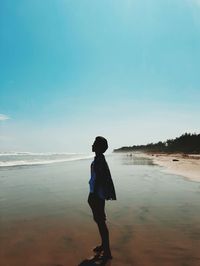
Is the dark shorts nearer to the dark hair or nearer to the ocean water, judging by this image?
the dark hair

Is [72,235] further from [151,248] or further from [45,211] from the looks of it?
[45,211]

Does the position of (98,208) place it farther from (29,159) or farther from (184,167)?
(29,159)

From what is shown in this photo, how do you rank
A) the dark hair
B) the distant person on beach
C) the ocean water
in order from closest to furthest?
1. the distant person on beach
2. the dark hair
3. the ocean water

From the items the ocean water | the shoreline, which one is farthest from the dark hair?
the ocean water

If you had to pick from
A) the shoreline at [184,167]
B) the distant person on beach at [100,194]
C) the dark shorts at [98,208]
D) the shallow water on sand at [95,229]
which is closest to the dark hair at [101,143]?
the distant person on beach at [100,194]

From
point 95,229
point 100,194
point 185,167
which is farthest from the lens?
point 185,167

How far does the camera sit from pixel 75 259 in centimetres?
592

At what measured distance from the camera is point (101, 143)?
6.47m

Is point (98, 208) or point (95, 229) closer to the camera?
point (98, 208)

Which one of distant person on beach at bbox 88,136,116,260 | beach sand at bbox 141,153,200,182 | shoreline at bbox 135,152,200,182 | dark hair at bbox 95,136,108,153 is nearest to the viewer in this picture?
distant person on beach at bbox 88,136,116,260

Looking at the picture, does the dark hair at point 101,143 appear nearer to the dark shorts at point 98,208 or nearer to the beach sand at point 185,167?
the dark shorts at point 98,208

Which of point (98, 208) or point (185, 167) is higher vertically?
point (185, 167)

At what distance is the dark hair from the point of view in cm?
645

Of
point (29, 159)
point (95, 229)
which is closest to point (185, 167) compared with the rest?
point (95, 229)
